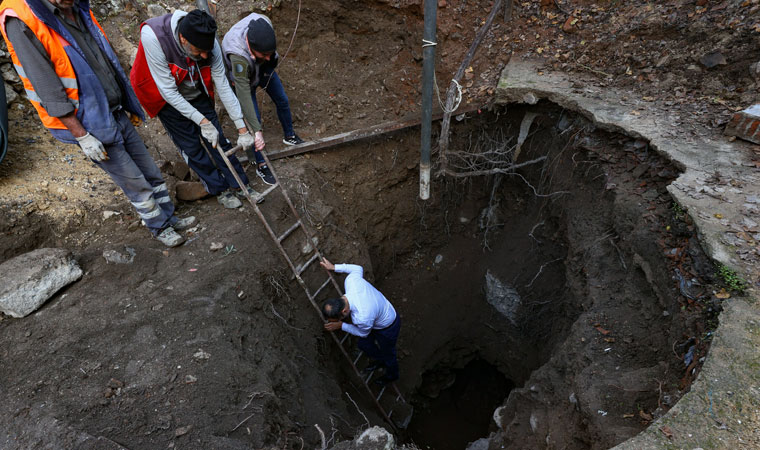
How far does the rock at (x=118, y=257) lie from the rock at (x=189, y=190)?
869mm

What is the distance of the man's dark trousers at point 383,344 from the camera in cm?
411

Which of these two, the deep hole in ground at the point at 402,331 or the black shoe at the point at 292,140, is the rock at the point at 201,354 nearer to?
the deep hole in ground at the point at 402,331

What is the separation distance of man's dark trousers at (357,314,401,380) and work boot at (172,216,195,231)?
220 centimetres

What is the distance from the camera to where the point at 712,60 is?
12.4ft

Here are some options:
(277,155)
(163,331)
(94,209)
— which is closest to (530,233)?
(277,155)

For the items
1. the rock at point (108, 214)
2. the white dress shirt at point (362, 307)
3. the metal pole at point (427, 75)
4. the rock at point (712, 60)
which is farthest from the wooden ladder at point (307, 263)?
the rock at point (712, 60)

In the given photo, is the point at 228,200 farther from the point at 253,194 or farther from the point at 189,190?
the point at 189,190

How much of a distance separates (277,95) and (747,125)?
456 cm

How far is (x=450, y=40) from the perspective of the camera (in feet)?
17.2

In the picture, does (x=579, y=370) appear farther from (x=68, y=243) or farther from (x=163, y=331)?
(x=68, y=243)

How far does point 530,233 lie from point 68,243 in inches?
209

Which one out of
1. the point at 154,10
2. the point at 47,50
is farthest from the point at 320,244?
the point at 154,10

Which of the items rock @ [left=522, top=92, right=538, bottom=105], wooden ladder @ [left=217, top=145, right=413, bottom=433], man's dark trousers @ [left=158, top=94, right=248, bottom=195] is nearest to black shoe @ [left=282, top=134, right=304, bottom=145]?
wooden ladder @ [left=217, top=145, right=413, bottom=433]

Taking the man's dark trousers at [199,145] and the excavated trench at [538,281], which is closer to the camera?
the excavated trench at [538,281]
